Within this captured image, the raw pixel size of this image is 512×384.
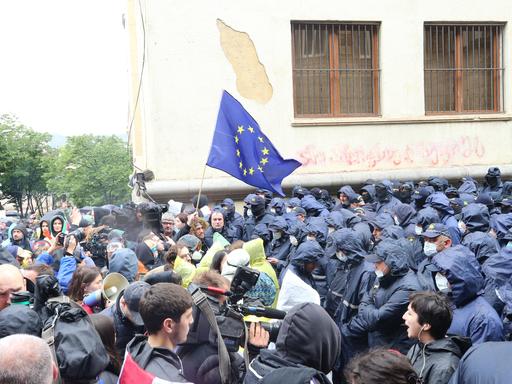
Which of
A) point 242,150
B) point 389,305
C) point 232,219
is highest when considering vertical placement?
point 242,150

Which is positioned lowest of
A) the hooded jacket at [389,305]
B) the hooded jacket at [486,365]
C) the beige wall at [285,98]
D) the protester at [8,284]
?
the hooded jacket at [389,305]

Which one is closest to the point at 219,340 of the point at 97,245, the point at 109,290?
the point at 109,290

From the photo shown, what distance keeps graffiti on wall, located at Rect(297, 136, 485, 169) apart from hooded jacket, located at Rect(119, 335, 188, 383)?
11.0 meters

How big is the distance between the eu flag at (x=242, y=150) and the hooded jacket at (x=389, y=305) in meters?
3.47

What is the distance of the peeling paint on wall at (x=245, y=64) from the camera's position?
1385cm

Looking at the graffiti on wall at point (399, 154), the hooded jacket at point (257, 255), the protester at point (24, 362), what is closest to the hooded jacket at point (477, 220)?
the hooded jacket at point (257, 255)

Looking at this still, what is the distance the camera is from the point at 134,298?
4.08 m

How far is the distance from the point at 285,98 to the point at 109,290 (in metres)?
9.72

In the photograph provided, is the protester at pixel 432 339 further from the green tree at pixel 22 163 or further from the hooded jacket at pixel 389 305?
the green tree at pixel 22 163

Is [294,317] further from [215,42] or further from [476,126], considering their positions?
[476,126]

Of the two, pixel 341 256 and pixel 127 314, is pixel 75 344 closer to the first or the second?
pixel 127 314

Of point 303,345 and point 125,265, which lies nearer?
point 303,345

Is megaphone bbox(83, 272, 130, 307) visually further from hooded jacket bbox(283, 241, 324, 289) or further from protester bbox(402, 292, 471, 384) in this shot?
hooded jacket bbox(283, 241, 324, 289)

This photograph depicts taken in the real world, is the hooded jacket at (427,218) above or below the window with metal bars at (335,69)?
below
